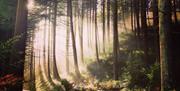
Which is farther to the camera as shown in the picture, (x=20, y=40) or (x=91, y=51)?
(x=91, y=51)

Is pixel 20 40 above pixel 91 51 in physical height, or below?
above

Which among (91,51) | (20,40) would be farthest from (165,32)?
(91,51)

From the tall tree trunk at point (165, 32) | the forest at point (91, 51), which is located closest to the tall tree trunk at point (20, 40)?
the forest at point (91, 51)

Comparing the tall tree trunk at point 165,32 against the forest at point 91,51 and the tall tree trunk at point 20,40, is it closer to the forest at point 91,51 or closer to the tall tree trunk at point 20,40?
the forest at point 91,51

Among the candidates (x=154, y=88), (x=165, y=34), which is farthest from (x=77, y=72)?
(x=165, y=34)

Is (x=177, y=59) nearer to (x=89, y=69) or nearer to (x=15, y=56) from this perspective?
(x=89, y=69)

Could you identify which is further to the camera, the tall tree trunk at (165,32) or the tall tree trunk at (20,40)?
the tall tree trunk at (165,32)

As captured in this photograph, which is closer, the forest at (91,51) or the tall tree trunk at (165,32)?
the forest at (91,51)

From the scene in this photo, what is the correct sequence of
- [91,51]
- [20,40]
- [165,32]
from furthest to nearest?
[91,51] < [165,32] < [20,40]

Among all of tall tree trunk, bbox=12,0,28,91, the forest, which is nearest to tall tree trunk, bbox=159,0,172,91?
the forest

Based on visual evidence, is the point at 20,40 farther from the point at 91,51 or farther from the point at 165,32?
the point at 91,51

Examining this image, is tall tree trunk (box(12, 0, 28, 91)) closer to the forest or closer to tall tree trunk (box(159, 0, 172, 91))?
the forest

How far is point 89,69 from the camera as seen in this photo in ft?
92.7

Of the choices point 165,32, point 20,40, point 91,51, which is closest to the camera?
point 20,40
